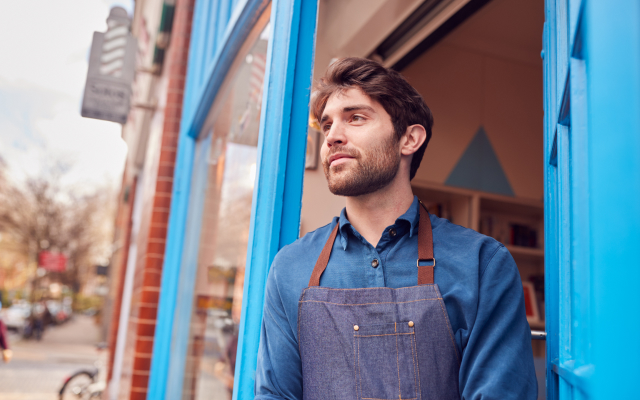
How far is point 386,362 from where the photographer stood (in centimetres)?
123

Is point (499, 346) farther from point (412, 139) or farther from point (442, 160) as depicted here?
point (442, 160)

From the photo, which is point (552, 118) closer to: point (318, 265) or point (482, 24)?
point (318, 265)

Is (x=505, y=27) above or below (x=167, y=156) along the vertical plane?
above

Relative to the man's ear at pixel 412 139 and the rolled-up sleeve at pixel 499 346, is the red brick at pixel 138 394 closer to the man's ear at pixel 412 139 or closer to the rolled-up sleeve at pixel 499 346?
the man's ear at pixel 412 139

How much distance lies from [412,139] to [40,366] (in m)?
16.3

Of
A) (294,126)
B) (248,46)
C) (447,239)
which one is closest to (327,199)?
(294,126)

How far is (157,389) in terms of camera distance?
3963 millimetres

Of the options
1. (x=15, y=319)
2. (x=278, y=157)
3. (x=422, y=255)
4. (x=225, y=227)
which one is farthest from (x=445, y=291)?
(x=15, y=319)

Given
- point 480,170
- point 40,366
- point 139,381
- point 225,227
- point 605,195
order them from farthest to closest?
point 40,366, point 480,170, point 139,381, point 225,227, point 605,195

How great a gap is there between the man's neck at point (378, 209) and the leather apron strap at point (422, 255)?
0.06m

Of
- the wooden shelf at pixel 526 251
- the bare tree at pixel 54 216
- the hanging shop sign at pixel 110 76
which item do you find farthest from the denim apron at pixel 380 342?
the bare tree at pixel 54 216

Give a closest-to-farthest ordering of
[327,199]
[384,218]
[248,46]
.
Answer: [384,218] → [327,199] → [248,46]

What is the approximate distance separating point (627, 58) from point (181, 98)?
174 inches

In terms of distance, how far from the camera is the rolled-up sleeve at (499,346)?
1.10 m
